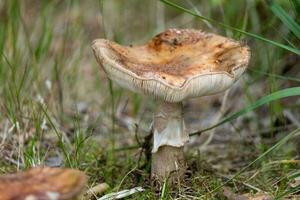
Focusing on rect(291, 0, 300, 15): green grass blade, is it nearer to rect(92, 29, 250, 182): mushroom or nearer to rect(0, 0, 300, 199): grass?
rect(0, 0, 300, 199): grass

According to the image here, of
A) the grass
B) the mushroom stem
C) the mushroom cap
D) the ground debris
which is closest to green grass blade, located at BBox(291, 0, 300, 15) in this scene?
the grass

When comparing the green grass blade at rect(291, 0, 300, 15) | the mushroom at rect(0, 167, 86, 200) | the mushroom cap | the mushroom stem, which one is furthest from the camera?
the mushroom stem

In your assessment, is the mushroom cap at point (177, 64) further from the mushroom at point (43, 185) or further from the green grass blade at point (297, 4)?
the mushroom at point (43, 185)

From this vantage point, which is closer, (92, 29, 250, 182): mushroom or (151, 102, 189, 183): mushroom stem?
(92, 29, 250, 182): mushroom

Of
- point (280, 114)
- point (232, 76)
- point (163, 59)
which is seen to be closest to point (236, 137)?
point (280, 114)

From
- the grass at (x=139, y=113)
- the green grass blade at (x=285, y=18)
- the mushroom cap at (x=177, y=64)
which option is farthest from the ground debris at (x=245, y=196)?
the green grass blade at (x=285, y=18)

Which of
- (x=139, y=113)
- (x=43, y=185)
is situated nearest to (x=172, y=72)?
(x=43, y=185)
